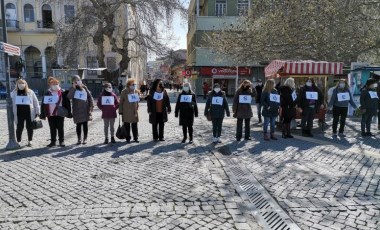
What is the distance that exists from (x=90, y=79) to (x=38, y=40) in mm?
12883

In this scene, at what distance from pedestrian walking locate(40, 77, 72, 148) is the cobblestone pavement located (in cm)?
59

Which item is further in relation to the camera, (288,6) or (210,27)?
(210,27)

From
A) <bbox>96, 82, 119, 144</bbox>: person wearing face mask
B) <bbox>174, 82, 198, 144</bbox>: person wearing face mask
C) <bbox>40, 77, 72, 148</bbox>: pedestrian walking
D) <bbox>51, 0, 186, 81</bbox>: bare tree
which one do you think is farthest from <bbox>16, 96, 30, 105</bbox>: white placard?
<bbox>51, 0, 186, 81</bbox>: bare tree

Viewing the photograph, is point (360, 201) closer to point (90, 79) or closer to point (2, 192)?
point (2, 192)

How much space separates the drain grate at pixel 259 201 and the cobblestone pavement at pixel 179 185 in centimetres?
11

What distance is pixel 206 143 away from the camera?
30.1 ft

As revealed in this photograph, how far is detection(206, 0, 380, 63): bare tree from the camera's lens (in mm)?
15328

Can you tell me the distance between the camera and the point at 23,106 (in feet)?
27.8

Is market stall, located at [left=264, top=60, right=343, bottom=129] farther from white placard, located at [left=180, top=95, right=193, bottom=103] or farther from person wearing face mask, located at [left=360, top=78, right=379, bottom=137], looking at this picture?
white placard, located at [left=180, top=95, right=193, bottom=103]

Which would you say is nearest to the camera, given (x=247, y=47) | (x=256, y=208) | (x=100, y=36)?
(x=256, y=208)

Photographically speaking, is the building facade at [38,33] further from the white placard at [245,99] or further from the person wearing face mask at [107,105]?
the white placard at [245,99]

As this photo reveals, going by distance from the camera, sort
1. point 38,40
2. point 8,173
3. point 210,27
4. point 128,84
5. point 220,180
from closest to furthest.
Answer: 1. point 220,180
2. point 8,173
3. point 128,84
4. point 210,27
5. point 38,40

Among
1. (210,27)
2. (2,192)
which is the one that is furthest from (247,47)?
(210,27)

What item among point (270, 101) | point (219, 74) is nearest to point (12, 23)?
point (219, 74)
